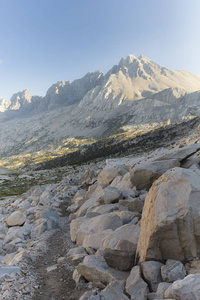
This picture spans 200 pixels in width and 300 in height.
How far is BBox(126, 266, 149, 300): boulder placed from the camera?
574 cm

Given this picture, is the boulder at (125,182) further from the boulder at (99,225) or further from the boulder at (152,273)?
the boulder at (152,273)

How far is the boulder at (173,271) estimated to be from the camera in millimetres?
5746

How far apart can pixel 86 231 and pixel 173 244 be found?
19.9 feet

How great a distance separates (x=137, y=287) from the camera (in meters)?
5.99

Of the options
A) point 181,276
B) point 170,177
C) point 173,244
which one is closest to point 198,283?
point 181,276

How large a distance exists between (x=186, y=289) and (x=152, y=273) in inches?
70.5

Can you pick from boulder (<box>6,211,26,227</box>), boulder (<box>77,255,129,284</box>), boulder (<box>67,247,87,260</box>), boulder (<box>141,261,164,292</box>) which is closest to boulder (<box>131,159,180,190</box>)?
boulder (<box>67,247,87,260</box>)

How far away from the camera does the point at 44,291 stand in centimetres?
752

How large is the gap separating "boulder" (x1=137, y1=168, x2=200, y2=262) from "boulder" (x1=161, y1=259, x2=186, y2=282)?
0.37 metres

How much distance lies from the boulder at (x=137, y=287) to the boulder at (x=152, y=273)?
21cm

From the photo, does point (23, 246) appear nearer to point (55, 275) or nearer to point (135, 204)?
point (55, 275)

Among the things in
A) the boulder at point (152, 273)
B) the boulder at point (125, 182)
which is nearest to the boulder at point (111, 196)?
the boulder at point (125, 182)

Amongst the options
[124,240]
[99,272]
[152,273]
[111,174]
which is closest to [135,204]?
[124,240]

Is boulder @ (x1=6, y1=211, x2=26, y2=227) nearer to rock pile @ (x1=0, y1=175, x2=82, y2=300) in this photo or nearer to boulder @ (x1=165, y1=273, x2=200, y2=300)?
rock pile @ (x1=0, y1=175, x2=82, y2=300)
